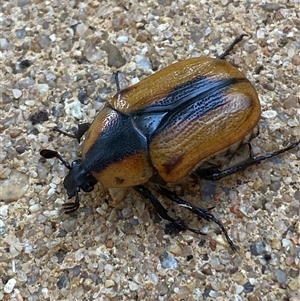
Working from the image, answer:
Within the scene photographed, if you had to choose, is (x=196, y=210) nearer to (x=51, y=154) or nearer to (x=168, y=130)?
(x=168, y=130)

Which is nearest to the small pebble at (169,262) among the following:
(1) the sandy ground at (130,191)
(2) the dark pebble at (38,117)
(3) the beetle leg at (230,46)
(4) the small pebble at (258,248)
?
(1) the sandy ground at (130,191)

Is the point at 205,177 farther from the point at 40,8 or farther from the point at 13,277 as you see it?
the point at 40,8

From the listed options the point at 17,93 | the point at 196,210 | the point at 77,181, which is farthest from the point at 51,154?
the point at 196,210

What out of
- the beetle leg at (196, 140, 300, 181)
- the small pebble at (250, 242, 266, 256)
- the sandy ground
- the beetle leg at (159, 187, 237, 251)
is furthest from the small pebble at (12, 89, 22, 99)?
the small pebble at (250, 242, 266, 256)

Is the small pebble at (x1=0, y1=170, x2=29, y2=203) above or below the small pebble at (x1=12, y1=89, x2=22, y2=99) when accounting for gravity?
below

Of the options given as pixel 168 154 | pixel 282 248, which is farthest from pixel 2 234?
pixel 282 248

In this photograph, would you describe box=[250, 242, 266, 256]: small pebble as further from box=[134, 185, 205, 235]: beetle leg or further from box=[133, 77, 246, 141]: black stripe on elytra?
box=[133, 77, 246, 141]: black stripe on elytra
